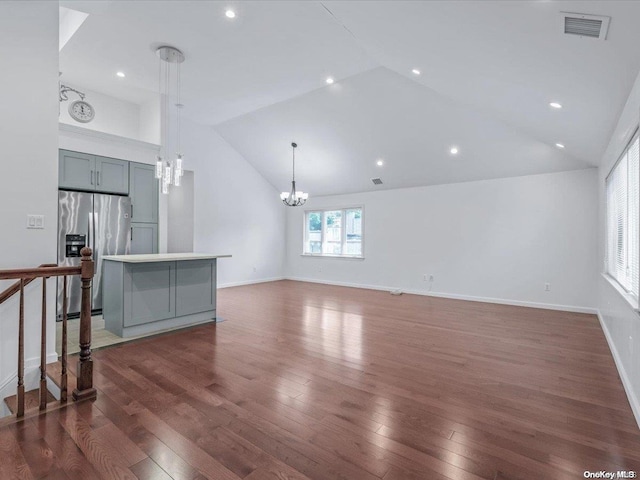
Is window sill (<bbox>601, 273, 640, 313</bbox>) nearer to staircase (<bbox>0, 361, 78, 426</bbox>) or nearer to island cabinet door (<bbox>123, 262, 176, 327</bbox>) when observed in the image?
staircase (<bbox>0, 361, 78, 426</bbox>)

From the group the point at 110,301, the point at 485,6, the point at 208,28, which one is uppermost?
the point at 208,28

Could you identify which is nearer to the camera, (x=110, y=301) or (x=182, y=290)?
(x=110, y=301)

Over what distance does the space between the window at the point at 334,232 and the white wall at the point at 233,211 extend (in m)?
0.85

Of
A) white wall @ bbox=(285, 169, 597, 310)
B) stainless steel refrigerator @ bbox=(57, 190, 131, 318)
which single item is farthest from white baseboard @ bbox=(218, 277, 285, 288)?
stainless steel refrigerator @ bbox=(57, 190, 131, 318)

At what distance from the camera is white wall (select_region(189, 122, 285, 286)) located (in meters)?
7.16

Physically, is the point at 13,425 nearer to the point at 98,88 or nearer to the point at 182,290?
the point at 182,290

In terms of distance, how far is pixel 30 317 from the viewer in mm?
2711

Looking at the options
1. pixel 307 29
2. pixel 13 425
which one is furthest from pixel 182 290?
pixel 307 29

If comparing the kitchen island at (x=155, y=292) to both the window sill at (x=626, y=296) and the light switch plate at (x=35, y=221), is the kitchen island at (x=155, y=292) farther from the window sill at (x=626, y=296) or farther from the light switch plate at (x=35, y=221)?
the window sill at (x=626, y=296)

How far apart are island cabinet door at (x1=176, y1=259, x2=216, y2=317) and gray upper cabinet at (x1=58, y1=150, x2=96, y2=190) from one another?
2.12 m

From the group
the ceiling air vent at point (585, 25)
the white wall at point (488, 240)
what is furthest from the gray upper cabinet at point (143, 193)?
the ceiling air vent at point (585, 25)

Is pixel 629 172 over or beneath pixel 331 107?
beneath

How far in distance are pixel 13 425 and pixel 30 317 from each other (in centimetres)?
95

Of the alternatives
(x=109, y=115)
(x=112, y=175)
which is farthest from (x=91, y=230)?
(x=109, y=115)
